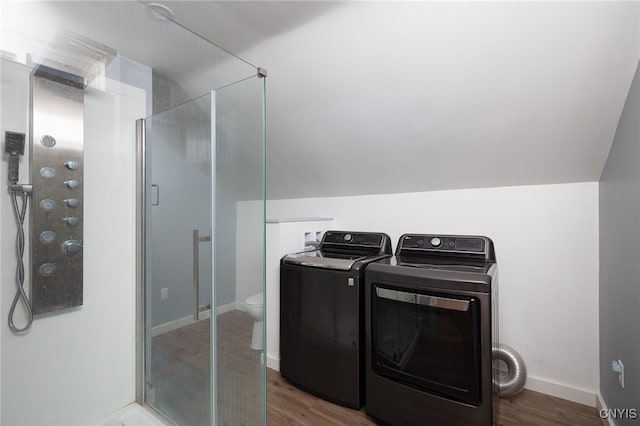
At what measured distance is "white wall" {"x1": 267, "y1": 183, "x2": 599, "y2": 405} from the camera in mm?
1778

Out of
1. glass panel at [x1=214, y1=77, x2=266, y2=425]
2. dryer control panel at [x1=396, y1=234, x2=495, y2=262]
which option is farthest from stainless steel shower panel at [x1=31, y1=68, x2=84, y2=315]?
dryer control panel at [x1=396, y1=234, x2=495, y2=262]

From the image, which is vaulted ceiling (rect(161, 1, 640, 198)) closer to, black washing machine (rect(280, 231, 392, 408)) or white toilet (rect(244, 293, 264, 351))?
black washing machine (rect(280, 231, 392, 408))

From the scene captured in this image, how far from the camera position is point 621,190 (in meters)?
1.37

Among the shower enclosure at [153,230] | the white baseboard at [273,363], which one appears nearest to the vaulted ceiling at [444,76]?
the shower enclosure at [153,230]

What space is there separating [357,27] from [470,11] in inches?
19.9

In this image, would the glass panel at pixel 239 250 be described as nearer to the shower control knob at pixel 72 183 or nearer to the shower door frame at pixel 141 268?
the shower door frame at pixel 141 268

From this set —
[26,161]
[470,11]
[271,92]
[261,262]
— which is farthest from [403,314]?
[26,161]

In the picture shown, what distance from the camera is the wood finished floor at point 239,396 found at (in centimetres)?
145

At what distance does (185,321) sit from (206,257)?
41cm

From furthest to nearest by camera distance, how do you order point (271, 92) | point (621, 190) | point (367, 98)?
point (271, 92), point (367, 98), point (621, 190)

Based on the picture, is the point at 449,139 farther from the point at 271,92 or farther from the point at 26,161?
the point at 26,161

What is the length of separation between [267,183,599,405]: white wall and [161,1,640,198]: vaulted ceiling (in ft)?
0.47

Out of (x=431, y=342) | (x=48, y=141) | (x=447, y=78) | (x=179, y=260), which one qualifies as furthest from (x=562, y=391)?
(x=48, y=141)

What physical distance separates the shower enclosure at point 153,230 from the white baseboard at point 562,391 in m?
1.82
